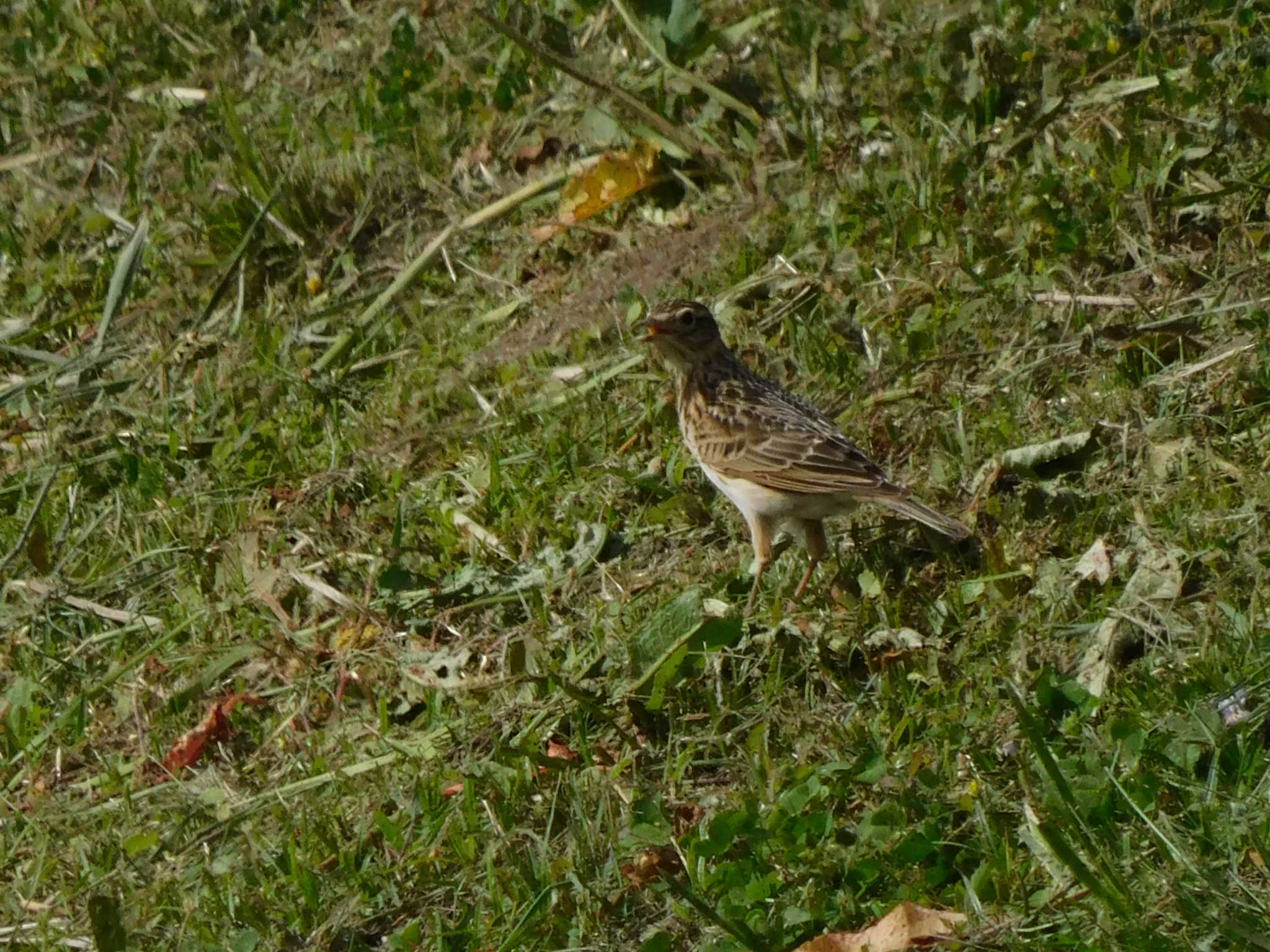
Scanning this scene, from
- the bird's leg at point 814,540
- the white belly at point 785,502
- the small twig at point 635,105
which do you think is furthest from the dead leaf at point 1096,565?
the small twig at point 635,105

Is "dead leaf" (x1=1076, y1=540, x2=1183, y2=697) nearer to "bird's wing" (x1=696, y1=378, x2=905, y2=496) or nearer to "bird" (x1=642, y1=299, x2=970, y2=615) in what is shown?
"bird" (x1=642, y1=299, x2=970, y2=615)

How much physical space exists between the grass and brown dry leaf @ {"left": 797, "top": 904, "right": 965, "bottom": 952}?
0.27ft

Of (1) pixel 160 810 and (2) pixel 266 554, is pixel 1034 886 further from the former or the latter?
(2) pixel 266 554

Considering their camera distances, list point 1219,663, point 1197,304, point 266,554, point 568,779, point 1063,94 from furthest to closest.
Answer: point 1063,94 → point 266,554 → point 1197,304 → point 568,779 → point 1219,663

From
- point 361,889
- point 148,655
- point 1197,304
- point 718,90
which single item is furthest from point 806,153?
point 361,889

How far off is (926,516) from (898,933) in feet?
6.18

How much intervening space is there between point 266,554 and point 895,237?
3166mm

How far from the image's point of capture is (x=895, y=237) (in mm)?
8117

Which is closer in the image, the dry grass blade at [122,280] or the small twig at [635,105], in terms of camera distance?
the small twig at [635,105]

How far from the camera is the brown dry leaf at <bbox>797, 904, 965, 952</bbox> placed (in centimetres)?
467

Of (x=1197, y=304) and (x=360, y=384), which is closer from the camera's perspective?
(x=1197, y=304)

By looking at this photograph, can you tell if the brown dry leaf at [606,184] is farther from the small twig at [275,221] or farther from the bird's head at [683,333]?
the bird's head at [683,333]

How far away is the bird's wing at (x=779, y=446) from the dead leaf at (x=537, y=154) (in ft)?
9.32

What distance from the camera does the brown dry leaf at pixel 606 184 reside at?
9.12 metres
